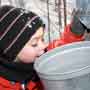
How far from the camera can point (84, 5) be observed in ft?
6.13

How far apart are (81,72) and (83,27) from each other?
0.59 m

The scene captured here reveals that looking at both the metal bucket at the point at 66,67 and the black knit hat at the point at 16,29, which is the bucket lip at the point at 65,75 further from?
the black knit hat at the point at 16,29

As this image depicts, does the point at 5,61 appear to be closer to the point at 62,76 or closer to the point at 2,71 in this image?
the point at 2,71

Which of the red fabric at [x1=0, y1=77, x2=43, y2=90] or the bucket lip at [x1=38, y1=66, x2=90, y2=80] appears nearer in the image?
the bucket lip at [x1=38, y1=66, x2=90, y2=80]

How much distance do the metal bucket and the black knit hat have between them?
4.2 inches

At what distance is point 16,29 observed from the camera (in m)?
1.39

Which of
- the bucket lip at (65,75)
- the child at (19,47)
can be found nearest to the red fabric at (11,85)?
the child at (19,47)

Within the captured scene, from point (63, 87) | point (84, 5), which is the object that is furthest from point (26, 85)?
point (84, 5)

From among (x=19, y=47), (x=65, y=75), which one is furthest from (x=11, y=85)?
(x=65, y=75)

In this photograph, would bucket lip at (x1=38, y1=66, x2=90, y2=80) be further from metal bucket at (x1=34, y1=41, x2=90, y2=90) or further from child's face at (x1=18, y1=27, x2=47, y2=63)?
child's face at (x1=18, y1=27, x2=47, y2=63)

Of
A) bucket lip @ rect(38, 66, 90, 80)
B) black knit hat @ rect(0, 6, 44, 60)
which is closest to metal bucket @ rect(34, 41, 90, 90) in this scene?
bucket lip @ rect(38, 66, 90, 80)

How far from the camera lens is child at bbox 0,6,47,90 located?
4.58 ft

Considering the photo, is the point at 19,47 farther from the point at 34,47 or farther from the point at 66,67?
the point at 66,67

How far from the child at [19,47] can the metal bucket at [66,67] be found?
0.25ft
